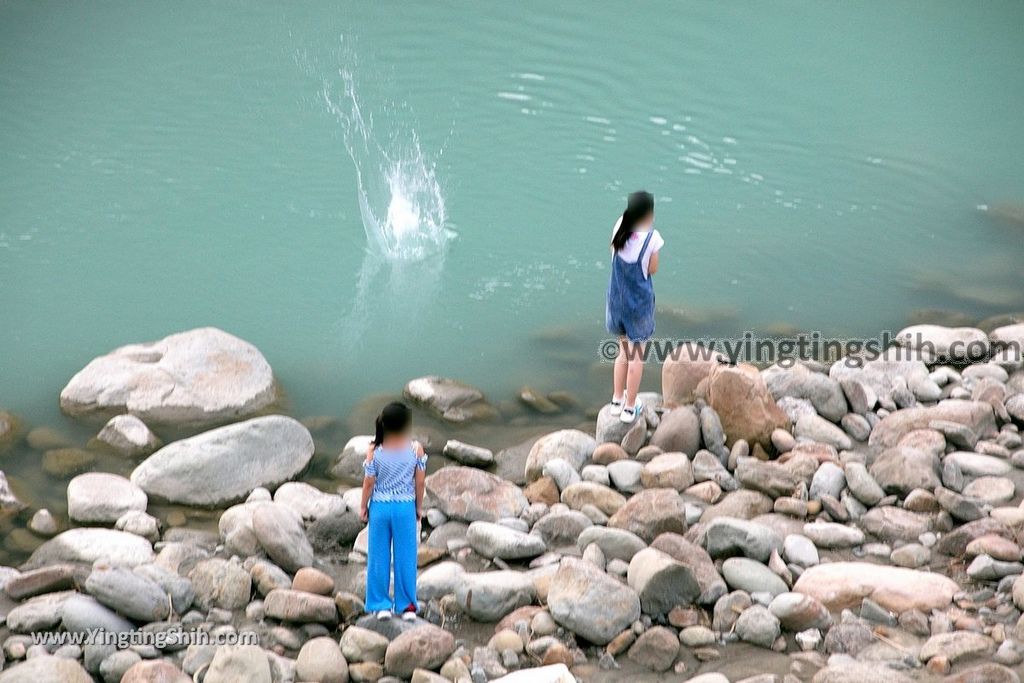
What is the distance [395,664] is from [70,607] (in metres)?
1.62

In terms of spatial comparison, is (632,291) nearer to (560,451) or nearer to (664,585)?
(560,451)

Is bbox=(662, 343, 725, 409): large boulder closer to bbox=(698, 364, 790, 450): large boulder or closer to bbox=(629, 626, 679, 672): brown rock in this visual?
bbox=(698, 364, 790, 450): large boulder

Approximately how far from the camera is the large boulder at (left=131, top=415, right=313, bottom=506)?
6.98 m

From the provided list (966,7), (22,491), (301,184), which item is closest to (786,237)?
(301,184)

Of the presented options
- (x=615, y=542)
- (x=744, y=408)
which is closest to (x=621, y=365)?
(x=744, y=408)

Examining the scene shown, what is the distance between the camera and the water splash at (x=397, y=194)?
35.8 ft

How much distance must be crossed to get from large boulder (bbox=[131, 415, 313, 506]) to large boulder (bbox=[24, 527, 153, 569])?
2.08ft

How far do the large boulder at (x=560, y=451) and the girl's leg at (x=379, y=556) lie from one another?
1855mm

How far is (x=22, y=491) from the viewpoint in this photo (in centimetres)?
713

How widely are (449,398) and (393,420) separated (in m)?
3.09

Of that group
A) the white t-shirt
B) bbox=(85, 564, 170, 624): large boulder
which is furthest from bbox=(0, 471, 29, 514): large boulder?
the white t-shirt

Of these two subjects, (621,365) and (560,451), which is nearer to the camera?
(560,451)

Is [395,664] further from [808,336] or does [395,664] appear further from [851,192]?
[851,192]

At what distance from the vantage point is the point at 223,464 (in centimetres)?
708
